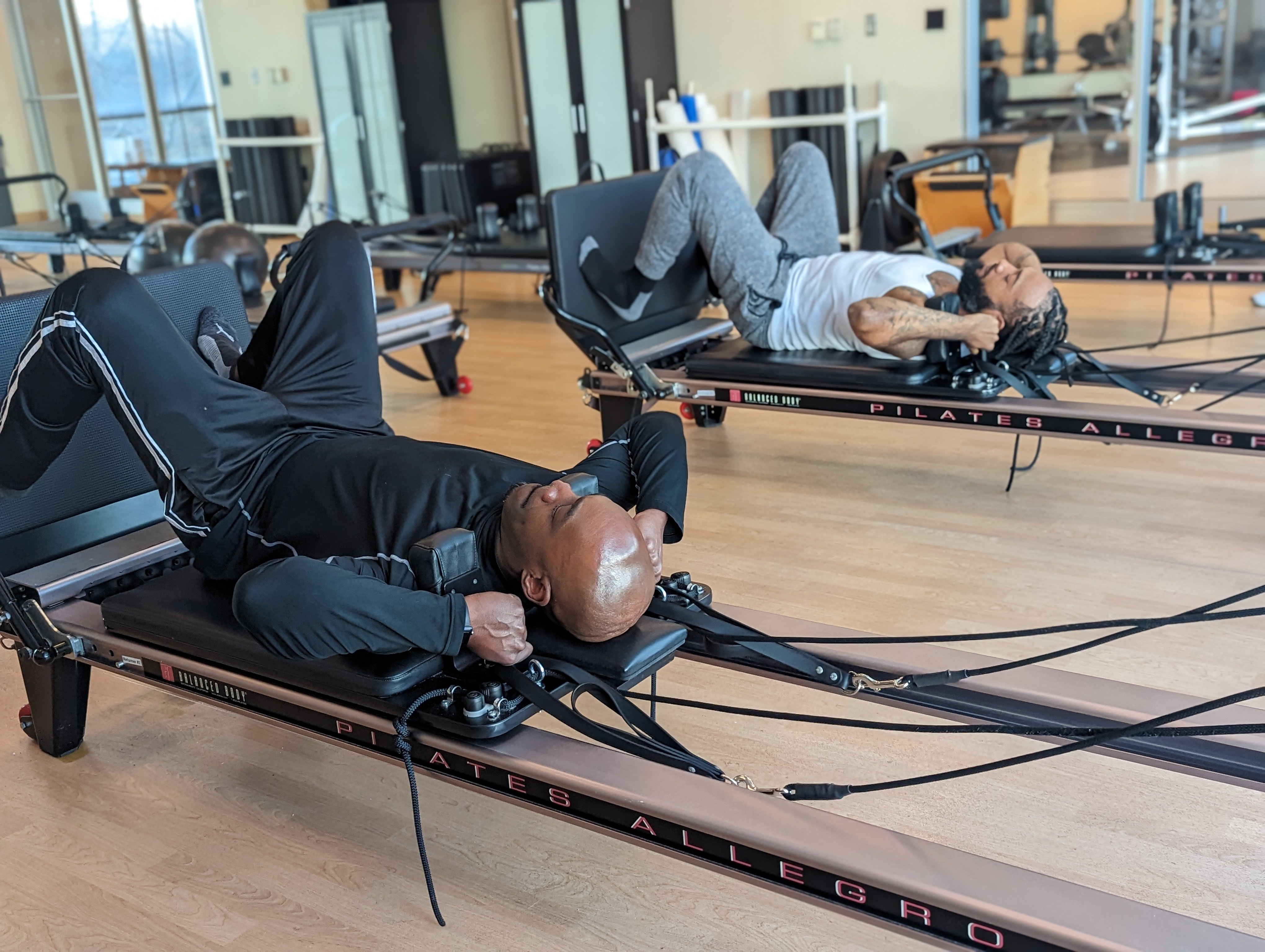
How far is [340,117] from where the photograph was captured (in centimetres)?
834

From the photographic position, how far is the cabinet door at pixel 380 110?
7879 mm

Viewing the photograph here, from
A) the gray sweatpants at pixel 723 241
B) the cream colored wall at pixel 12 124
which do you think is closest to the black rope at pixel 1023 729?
the gray sweatpants at pixel 723 241

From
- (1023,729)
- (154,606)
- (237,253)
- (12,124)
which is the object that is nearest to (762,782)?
(1023,729)

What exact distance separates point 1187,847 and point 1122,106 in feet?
17.9

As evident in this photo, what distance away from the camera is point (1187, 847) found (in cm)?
166

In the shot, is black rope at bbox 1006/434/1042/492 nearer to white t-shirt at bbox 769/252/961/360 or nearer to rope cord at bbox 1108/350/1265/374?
rope cord at bbox 1108/350/1265/374

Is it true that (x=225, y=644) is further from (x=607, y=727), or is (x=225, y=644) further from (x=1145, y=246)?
(x=1145, y=246)

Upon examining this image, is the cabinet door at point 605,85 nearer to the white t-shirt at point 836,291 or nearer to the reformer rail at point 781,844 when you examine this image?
the white t-shirt at point 836,291

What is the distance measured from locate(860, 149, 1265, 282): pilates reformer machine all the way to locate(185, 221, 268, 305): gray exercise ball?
8.17 feet

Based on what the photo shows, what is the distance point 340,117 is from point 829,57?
12.4 ft

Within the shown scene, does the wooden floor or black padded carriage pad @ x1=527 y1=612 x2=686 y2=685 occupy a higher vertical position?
black padded carriage pad @ x1=527 y1=612 x2=686 y2=685

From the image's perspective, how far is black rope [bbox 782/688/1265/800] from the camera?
3.99 ft

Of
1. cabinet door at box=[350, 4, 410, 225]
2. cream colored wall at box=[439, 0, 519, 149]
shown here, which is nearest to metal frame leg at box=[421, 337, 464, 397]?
cabinet door at box=[350, 4, 410, 225]

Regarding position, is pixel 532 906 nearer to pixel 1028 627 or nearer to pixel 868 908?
pixel 868 908
